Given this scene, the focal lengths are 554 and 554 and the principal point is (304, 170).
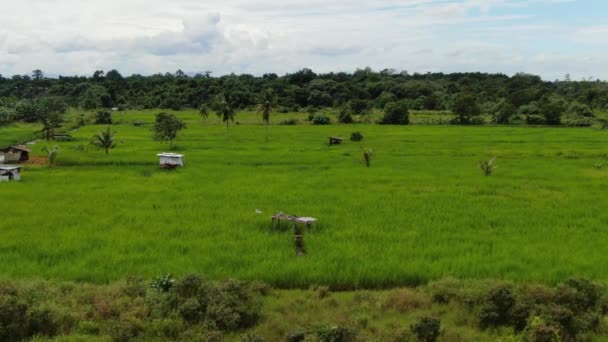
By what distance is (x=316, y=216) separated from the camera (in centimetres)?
1719

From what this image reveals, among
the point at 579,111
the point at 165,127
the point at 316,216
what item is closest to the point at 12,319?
the point at 316,216

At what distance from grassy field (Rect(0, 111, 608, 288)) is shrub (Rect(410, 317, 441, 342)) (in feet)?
8.90

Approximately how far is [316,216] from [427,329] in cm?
836

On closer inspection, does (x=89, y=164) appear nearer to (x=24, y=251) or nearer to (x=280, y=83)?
(x=24, y=251)

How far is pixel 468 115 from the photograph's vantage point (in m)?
59.5

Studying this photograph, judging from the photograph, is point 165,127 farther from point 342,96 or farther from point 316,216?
point 342,96

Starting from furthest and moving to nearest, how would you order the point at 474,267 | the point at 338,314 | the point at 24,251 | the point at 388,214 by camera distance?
the point at 388,214 < the point at 24,251 < the point at 474,267 < the point at 338,314

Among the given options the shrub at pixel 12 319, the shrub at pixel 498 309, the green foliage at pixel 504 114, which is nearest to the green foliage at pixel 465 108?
the green foliage at pixel 504 114

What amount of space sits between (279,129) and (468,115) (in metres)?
21.7

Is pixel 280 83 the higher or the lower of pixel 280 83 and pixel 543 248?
the higher

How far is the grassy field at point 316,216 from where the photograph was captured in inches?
490

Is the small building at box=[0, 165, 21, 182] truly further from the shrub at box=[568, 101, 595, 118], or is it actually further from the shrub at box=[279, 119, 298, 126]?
the shrub at box=[568, 101, 595, 118]

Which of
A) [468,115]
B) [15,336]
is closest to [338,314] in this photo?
[15,336]

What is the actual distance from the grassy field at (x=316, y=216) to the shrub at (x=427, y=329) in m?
2.71
